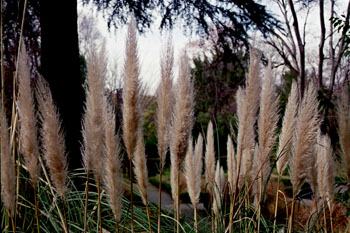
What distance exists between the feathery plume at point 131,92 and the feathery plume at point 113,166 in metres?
0.04

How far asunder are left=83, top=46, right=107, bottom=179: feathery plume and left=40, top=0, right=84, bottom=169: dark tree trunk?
1918 millimetres

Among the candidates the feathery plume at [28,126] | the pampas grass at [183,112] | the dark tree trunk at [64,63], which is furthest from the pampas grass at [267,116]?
the dark tree trunk at [64,63]

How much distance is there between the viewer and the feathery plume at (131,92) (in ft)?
2.90

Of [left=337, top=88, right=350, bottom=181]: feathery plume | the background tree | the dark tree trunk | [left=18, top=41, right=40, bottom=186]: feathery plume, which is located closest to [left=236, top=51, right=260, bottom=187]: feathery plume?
[left=337, top=88, right=350, bottom=181]: feathery plume

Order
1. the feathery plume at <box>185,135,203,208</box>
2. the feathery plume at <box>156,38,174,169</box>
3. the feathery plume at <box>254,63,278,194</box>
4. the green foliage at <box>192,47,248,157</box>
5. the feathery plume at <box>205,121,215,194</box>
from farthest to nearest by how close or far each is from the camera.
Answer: the green foliage at <box>192,47,248,157</box> → the feathery plume at <box>205,121,215,194</box> → the feathery plume at <box>185,135,203,208</box> → the feathery plume at <box>254,63,278,194</box> → the feathery plume at <box>156,38,174,169</box>

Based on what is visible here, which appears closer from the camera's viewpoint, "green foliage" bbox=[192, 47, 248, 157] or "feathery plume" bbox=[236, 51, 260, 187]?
"feathery plume" bbox=[236, 51, 260, 187]

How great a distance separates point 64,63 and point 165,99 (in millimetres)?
2002

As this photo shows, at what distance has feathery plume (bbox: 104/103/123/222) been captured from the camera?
0.94 metres

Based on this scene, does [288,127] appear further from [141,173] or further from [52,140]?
[52,140]

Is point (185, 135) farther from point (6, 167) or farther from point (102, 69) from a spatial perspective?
point (6, 167)

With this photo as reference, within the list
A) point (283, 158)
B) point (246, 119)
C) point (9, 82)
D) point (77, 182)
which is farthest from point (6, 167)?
point (9, 82)

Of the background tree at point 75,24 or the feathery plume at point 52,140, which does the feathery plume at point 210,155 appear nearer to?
the feathery plume at point 52,140

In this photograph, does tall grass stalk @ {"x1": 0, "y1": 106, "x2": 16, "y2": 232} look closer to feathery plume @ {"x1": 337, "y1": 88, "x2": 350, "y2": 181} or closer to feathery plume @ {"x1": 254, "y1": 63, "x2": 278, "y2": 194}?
feathery plume @ {"x1": 254, "y1": 63, "x2": 278, "y2": 194}

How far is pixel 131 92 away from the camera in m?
Result: 0.90
